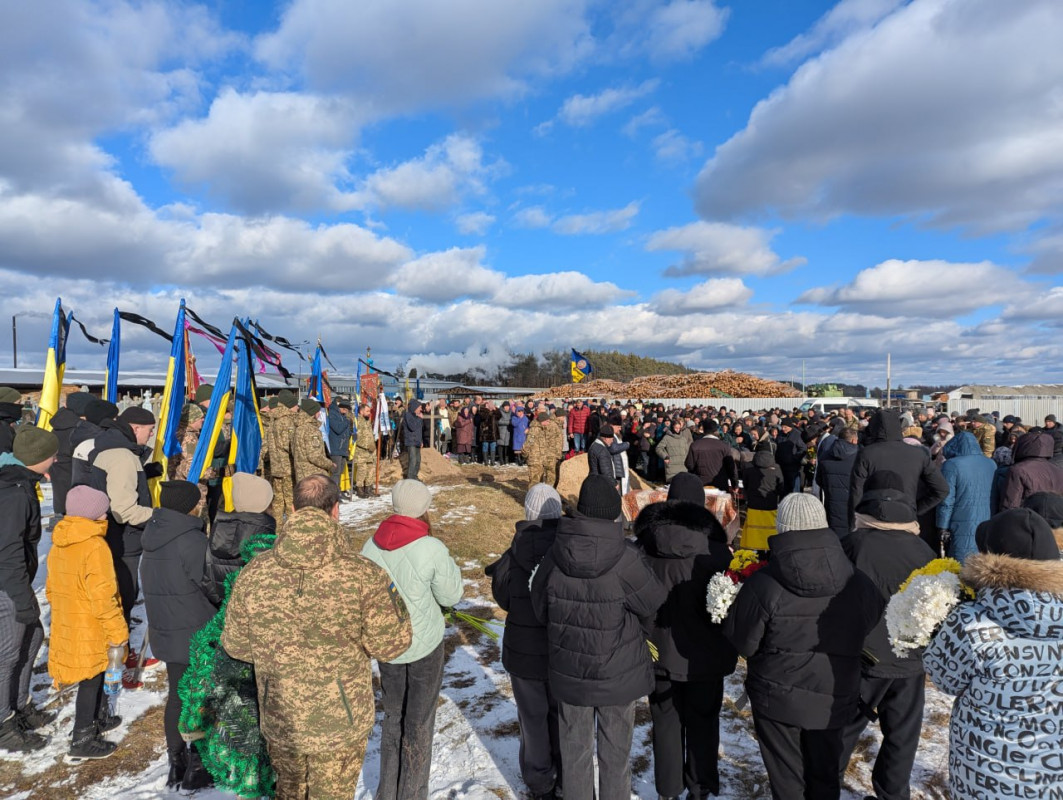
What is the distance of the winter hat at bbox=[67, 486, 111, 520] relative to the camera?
3672 mm

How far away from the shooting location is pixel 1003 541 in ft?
7.49

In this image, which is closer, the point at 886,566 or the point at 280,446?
the point at 886,566

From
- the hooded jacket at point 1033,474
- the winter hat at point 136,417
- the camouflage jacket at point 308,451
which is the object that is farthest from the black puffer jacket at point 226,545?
the hooded jacket at point 1033,474

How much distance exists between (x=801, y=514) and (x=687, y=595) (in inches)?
31.6

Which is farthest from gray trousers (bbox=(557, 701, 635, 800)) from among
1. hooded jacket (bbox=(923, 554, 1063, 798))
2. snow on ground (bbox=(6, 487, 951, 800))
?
hooded jacket (bbox=(923, 554, 1063, 798))

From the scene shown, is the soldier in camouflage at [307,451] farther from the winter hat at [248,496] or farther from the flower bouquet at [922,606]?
the flower bouquet at [922,606]

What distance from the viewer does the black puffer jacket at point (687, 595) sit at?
3.20 metres

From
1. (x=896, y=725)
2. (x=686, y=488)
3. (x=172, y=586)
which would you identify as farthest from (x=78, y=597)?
(x=896, y=725)

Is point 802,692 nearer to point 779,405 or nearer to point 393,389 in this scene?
point 779,405

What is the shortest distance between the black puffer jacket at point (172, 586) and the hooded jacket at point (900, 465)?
5165 millimetres

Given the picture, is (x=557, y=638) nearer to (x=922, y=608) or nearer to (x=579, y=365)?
(x=922, y=608)

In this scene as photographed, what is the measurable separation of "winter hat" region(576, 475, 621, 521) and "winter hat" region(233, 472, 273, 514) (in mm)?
1767

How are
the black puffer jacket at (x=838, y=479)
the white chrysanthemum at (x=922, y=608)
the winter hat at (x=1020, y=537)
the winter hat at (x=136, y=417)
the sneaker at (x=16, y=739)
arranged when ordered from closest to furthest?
the winter hat at (x=1020, y=537), the white chrysanthemum at (x=922, y=608), the sneaker at (x=16, y=739), the winter hat at (x=136, y=417), the black puffer jacket at (x=838, y=479)

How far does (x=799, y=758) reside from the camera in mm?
2871
